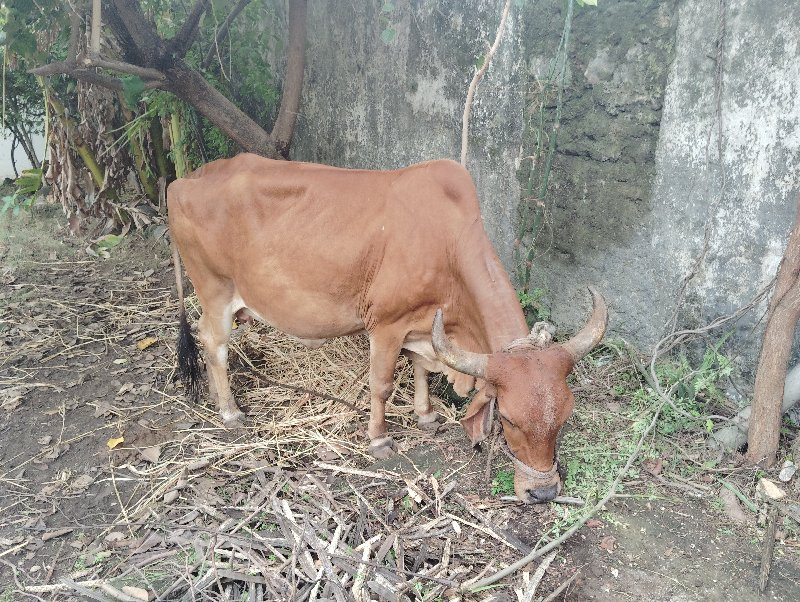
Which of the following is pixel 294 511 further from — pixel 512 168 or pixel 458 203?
pixel 512 168

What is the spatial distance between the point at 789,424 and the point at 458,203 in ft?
7.80

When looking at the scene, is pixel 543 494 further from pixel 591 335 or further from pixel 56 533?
pixel 56 533

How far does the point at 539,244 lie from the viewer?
518 centimetres

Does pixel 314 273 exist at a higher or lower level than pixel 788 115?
lower

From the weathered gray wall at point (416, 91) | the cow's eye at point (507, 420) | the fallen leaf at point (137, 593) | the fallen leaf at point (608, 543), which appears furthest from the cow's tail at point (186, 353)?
the fallen leaf at point (608, 543)

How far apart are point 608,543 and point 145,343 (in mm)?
3874

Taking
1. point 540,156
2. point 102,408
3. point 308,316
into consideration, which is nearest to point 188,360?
point 102,408

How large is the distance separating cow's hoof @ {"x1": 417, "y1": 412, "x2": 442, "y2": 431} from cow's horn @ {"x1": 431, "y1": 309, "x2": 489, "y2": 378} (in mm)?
1293

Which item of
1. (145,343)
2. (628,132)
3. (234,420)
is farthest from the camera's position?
(145,343)

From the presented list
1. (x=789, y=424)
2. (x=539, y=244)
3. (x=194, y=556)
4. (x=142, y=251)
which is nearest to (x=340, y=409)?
(x=194, y=556)

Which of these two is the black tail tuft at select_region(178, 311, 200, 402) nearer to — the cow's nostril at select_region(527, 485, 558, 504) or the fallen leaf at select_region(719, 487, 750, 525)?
the cow's nostril at select_region(527, 485, 558, 504)

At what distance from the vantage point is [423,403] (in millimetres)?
4672

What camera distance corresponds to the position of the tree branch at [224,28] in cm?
537

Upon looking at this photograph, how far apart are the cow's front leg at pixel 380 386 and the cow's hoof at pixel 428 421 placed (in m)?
0.33
